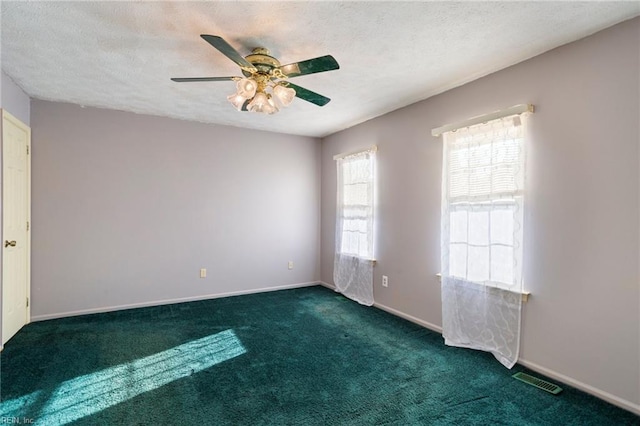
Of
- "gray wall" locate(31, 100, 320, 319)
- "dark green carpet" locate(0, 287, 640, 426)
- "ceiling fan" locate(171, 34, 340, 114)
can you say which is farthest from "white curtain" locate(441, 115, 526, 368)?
"gray wall" locate(31, 100, 320, 319)

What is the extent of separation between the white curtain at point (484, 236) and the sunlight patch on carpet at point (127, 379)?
2.03m

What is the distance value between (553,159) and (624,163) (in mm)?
419

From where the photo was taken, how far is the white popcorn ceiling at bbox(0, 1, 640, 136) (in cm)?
202

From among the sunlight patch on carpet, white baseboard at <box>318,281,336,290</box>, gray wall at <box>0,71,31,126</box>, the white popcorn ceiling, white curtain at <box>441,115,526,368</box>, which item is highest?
the white popcorn ceiling

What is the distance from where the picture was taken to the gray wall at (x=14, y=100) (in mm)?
2996

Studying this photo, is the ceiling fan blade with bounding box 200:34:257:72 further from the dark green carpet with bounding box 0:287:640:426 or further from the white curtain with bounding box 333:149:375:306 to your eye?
the white curtain with bounding box 333:149:375:306

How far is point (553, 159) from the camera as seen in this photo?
247 cm

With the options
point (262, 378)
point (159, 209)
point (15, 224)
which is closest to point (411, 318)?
point (262, 378)

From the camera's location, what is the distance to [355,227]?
181 inches

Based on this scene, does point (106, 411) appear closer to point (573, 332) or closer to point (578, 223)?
point (573, 332)

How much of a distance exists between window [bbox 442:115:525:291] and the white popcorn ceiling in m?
0.58

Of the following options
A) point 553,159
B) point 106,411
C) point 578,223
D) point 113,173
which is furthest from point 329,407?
point 113,173

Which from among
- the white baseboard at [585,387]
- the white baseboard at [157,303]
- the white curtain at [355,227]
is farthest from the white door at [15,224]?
the white baseboard at [585,387]

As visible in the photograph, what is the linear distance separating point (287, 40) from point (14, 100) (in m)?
2.88
